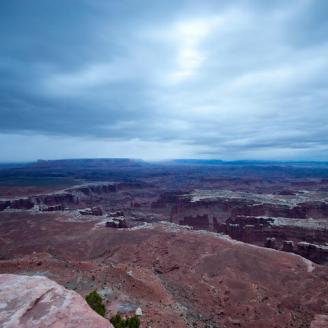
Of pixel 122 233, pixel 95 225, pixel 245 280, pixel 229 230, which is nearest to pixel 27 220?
pixel 95 225

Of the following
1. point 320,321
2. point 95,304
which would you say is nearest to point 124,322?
point 95,304

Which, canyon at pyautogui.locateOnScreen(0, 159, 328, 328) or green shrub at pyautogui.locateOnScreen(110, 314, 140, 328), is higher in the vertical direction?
green shrub at pyautogui.locateOnScreen(110, 314, 140, 328)

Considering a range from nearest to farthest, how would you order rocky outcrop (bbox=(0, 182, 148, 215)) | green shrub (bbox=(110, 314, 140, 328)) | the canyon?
green shrub (bbox=(110, 314, 140, 328))
the canyon
rocky outcrop (bbox=(0, 182, 148, 215))

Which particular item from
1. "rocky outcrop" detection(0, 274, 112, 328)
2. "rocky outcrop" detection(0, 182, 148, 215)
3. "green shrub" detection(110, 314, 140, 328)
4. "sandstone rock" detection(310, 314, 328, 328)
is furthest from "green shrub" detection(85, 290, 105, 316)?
"rocky outcrop" detection(0, 182, 148, 215)

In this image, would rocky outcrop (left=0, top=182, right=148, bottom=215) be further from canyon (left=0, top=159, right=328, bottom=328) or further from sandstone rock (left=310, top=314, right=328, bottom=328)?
sandstone rock (left=310, top=314, right=328, bottom=328)

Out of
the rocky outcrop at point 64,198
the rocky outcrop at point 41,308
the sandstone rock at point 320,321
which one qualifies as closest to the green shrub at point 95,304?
the rocky outcrop at point 41,308

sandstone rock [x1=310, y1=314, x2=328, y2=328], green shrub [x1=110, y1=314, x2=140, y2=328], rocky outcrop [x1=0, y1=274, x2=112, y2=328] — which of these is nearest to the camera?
rocky outcrop [x1=0, y1=274, x2=112, y2=328]

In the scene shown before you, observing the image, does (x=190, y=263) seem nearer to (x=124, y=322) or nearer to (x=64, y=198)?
(x=124, y=322)

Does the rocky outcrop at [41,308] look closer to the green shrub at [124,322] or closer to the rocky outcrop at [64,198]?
the green shrub at [124,322]
